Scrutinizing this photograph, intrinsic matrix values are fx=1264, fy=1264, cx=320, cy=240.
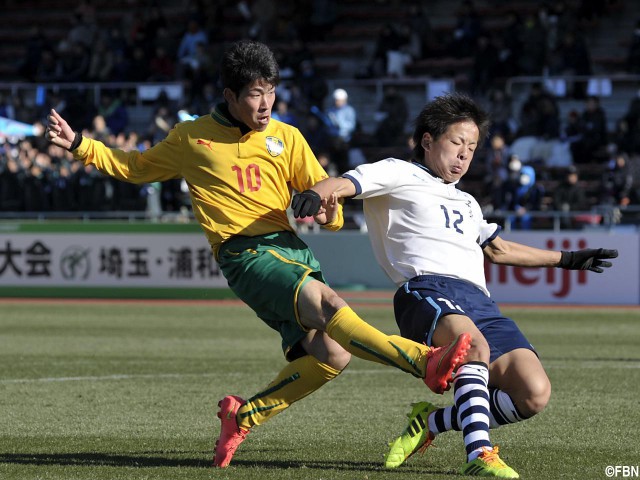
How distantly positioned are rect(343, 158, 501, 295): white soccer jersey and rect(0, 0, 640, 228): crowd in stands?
1596 cm

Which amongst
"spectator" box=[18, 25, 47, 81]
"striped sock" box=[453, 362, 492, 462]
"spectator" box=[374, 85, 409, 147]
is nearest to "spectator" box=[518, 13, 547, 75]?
"spectator" box=[374, 85, 409, 147]

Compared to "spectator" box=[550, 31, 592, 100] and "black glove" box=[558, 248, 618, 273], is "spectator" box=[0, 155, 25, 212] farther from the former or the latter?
"black glove" box=[558, 248, 618, 273]

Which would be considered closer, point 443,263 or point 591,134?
point 443,263

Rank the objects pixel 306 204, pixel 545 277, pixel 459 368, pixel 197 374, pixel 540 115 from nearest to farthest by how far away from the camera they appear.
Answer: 1. pixel 306 204
2. pixel 459 368
3. pixel 197 374
4. pixel 545 277
5. pixel 540 115

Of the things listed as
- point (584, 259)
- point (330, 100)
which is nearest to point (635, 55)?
point (330, 100)

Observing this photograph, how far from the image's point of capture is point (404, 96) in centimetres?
2856

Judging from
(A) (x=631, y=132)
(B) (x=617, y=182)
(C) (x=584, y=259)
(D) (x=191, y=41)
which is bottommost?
(B) (x=617, y=182)

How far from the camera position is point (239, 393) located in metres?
10.6

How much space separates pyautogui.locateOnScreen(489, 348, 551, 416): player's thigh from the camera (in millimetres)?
6395

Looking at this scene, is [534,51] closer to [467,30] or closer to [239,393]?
[467,30]

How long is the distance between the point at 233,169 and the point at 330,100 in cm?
2209

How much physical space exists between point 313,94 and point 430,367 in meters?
22.4

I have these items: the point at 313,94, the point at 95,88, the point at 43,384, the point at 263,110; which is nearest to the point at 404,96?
the point at 313,94

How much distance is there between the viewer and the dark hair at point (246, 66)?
679 centimetres
